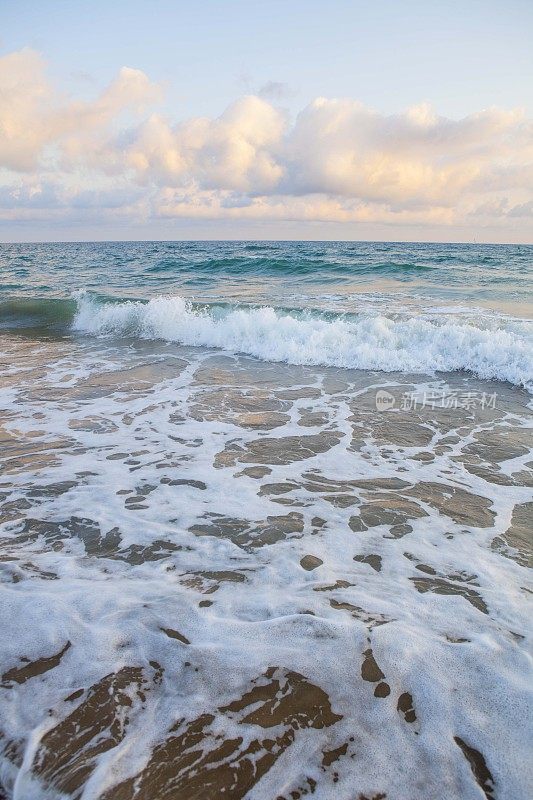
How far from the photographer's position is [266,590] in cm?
302

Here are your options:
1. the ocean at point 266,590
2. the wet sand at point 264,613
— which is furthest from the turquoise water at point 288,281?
the wet sand at point 264,613

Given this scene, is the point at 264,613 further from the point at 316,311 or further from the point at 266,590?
the point at 316,311

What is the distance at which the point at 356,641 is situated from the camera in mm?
2582

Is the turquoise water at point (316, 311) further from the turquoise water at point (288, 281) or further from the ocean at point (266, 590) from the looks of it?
the ocean at point (266, 590)

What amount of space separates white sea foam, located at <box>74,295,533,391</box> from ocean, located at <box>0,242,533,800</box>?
1.03 metres

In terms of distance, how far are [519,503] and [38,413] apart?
5951 millimetres

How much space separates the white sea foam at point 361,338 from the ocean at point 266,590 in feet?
3.36

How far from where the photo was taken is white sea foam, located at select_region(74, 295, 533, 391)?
9.34 m

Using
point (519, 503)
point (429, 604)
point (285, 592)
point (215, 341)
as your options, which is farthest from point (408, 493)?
point (215, 341)

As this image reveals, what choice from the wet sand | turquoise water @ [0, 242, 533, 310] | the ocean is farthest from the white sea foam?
the wet sand

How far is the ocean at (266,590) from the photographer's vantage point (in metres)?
1.96

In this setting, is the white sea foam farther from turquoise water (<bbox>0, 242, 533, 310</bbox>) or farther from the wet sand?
the wet sand

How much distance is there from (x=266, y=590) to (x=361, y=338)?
844 centimetres

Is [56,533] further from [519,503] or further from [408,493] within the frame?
[519,503]
